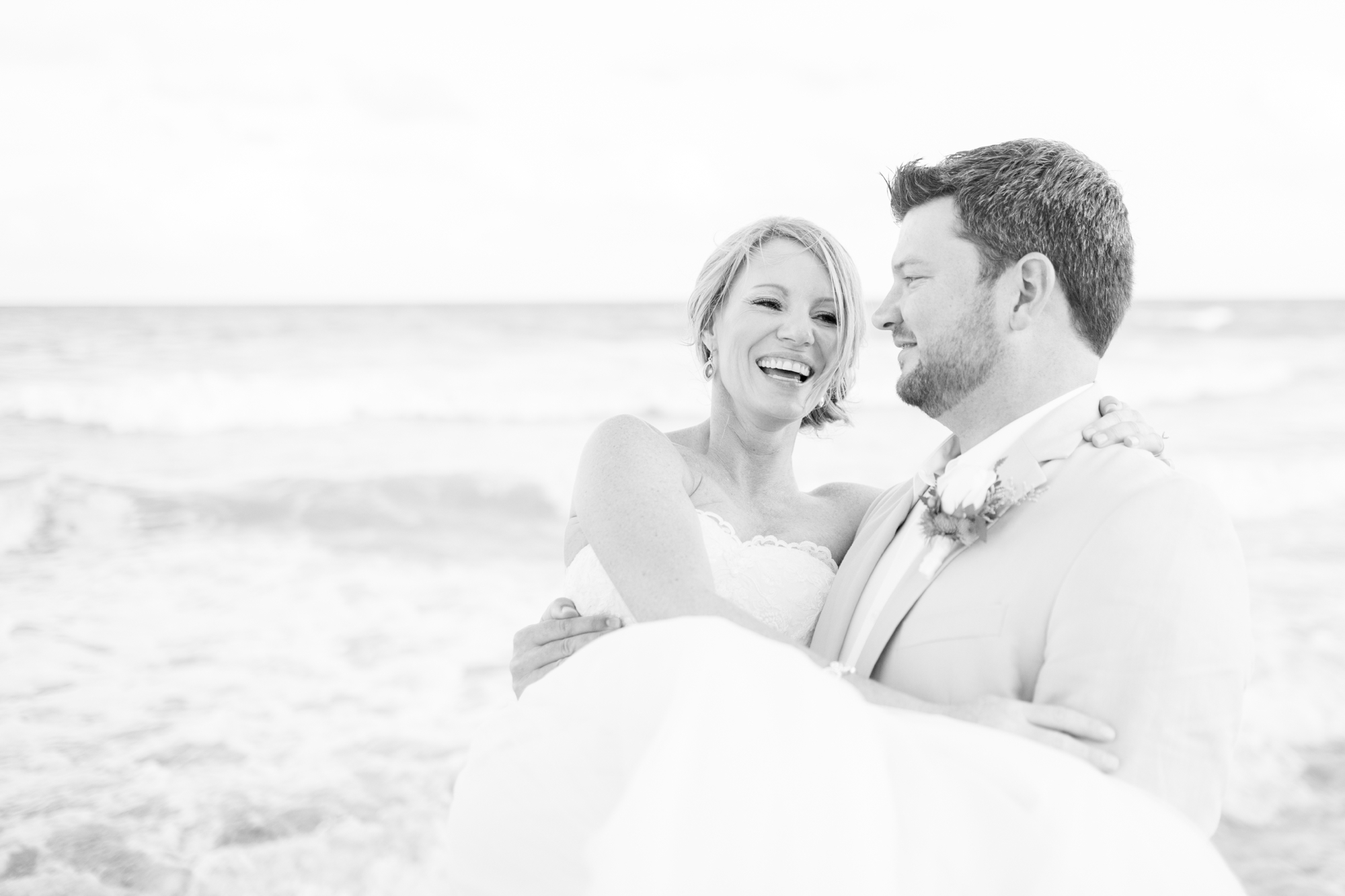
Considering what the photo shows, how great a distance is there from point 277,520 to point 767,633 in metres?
10.5

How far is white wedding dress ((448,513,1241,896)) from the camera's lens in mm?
1783

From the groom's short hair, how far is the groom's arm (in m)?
0.78

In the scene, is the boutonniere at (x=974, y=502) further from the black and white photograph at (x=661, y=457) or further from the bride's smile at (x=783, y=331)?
the bride's smile at (x=783, y=331)

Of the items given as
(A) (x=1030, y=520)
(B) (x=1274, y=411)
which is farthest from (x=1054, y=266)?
(B) (x=1274, y=411)

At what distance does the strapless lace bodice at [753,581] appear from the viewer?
346cm

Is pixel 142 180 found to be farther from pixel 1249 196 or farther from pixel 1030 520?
pixel 1030 520

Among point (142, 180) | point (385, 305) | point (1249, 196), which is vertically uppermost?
point (1249, 196)

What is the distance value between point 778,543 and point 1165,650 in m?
1.54

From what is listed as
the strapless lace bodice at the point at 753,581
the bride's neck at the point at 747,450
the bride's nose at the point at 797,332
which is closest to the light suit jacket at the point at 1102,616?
the strapless lace bodice at the point at 753,581

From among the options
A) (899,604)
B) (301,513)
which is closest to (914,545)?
(899,604)

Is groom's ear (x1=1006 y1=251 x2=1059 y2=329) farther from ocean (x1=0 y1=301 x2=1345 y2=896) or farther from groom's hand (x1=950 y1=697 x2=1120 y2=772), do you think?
ocean (x1=0 y1=301 x2=1345 y2=896)

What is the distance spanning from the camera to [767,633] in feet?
9.04

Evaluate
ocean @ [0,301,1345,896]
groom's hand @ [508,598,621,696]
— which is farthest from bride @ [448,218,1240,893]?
ocean @ [0,301,1345,896]

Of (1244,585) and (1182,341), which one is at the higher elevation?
(1244,585)
